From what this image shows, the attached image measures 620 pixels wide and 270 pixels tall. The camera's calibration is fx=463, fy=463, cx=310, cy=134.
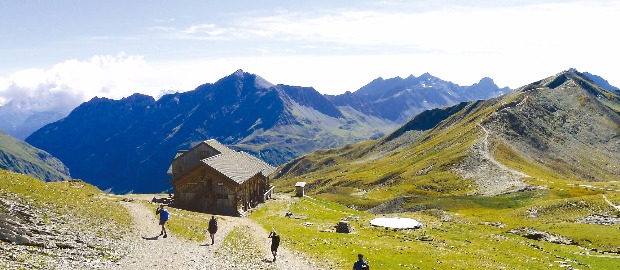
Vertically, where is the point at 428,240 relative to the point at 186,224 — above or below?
below

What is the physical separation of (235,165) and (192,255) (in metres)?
53.1

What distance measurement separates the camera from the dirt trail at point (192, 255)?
4144 cm

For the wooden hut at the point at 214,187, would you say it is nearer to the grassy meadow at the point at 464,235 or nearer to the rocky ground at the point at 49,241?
the grassy meadow at the point at 464,235

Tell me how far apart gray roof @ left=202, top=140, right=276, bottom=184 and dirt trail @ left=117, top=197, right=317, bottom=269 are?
30291 millimetres

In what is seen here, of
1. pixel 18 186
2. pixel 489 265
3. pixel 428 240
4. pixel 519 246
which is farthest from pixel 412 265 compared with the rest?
pixel 18 186

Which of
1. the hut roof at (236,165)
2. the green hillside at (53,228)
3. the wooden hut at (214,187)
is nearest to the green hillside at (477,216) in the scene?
the wooden hut at (214,187)

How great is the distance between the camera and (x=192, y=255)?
45.5 m

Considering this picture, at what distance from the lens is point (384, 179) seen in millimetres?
173375

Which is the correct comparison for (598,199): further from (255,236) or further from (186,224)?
(186,224)

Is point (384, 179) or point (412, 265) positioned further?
point (384, 179)

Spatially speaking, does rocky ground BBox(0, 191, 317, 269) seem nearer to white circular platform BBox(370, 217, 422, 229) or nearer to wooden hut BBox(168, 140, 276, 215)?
white circular platform BBox(370, 217, 422, 229)

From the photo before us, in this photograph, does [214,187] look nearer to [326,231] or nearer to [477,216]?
[326,231]

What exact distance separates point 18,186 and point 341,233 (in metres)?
42.9

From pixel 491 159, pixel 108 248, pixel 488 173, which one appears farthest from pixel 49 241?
pixel 491 159
